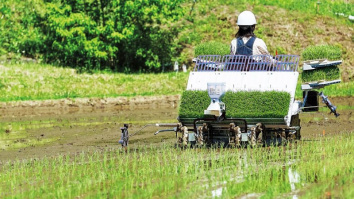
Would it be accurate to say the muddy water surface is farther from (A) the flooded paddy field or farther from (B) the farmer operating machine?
(B) the farmer operating machine

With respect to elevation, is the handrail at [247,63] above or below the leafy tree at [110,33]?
below

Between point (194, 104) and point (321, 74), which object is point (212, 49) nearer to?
point (194, 104)

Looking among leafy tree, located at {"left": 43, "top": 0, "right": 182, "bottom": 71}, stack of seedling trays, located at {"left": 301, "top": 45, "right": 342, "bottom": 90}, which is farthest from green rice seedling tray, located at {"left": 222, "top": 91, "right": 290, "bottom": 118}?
leafy tree, located at {"left": 43, "top": 0, "right": 182, "bottom": 71}

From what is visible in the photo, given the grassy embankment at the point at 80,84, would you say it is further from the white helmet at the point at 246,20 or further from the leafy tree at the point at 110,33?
the white helmet at the point at 246,20

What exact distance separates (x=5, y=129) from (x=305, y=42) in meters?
22.0

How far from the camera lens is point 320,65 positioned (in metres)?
15.9

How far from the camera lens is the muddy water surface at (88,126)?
59.2 feet

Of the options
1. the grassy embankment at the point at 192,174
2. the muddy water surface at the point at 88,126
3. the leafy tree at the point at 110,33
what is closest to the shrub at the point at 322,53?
the grassy embankment at the point at 192,174

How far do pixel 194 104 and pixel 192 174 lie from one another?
3.56 metres

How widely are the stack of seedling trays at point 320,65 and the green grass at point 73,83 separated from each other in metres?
15.4

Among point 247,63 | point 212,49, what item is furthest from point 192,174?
point 212,49

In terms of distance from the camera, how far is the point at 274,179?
38.1ft

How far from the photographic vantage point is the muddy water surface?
18.0 m

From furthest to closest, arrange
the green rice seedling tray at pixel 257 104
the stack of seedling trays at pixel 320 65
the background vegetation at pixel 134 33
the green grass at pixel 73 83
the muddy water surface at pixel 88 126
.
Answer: the background vegetation at pixel 134 33
the green grass at pixel 73 83
the muddy water surface at pixel 88 126
the stack of seedling trays at pixel 320 65
the green rice seedling tray at pixel 257 104
